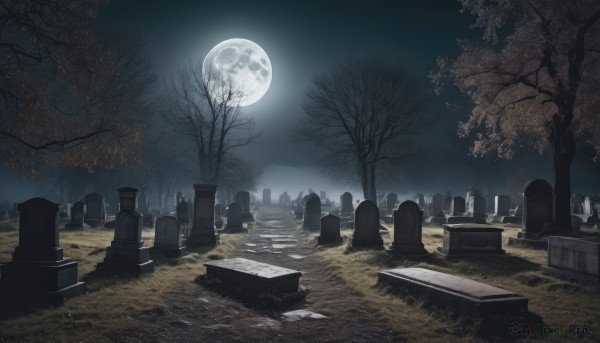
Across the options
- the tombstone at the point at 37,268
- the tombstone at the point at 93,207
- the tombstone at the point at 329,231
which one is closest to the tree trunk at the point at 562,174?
the tombstone at the point at 329,231

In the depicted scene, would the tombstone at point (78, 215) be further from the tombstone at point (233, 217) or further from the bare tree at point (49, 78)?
the tombstone at point (233, 217)

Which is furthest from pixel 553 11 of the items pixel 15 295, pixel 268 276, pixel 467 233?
pixel 15 295

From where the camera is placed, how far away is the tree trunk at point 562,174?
14547 mm

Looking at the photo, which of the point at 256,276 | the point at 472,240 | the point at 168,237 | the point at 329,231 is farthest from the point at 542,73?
the point at 168,237

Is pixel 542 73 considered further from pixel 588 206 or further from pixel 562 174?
pixel 588 206

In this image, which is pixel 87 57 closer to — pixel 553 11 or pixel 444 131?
pixel 553 11

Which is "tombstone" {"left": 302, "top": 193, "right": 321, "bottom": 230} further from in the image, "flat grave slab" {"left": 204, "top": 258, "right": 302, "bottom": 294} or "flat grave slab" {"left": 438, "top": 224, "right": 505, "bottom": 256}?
"flat grave slab" {"left": 204, "top": 258, "right": 302, "bottom": 294}

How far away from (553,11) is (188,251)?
1514cm

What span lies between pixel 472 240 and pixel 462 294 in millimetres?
6395

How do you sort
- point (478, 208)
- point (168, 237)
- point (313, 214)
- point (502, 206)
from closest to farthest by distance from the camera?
point (168, 237), point (313, 214), point (478, 208), point (502, 206)

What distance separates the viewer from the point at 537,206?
50.1ft

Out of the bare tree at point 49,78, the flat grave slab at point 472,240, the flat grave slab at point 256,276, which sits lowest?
the flat grave slab at point 256,276

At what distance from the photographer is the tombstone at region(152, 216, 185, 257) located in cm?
1312

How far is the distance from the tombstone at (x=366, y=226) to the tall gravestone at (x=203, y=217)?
5659mm
